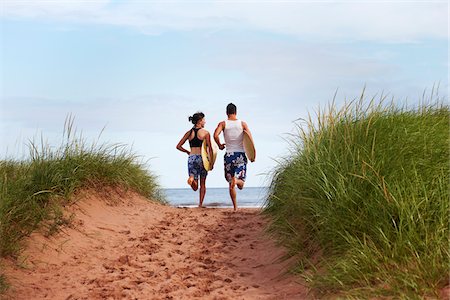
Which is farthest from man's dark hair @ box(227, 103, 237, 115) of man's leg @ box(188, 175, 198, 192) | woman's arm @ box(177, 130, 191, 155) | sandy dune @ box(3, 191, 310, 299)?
sandy dune @ box(3, 191, 310, 299)

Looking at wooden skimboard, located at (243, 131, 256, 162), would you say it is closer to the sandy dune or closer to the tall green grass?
the sandy dune

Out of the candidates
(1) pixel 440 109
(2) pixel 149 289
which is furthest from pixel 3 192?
(1) pixel 440 109

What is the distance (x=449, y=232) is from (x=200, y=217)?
621 cm

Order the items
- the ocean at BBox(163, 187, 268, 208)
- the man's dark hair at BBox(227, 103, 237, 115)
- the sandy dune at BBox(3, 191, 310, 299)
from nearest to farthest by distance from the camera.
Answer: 1. the sandy dune at BBox(3, 191, 310, 299)
2. the man's dark hair at BBox(227, 103, 237, 115)
3. the ocean at BBox(163, 187, 268, 208)

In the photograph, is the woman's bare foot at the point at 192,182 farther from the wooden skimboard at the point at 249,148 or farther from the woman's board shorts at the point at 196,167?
the wooden skimboard at the point at 249,148

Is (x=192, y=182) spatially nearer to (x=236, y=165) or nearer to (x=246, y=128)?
(x=236, y=165)

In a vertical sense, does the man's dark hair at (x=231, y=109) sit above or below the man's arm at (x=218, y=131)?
above

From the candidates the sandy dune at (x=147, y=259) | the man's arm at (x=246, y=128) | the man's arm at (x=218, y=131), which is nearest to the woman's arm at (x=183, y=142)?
the man's arm at (x=218, y=131)

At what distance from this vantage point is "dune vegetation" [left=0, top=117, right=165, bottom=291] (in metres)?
8.21

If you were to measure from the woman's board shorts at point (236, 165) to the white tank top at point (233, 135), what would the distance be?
114 millimetres

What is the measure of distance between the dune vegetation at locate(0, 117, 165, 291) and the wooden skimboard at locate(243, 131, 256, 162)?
2506mm

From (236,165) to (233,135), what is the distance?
621 millimetres

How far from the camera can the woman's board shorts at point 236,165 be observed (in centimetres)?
1202

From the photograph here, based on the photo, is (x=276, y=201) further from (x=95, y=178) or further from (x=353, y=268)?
(x=353, y=268)
